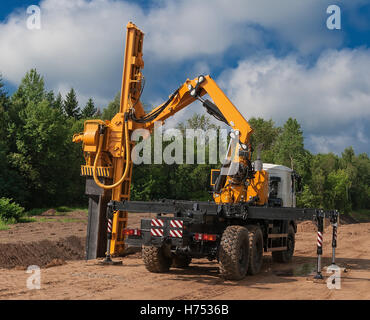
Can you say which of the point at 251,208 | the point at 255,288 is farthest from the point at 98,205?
the point at 255,288

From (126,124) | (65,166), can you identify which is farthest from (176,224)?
(65,166)

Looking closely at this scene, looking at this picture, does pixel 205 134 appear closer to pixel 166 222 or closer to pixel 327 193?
pixel 327 193

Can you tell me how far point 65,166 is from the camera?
4566 centimetres

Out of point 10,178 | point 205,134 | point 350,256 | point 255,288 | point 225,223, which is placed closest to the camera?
point 255,288

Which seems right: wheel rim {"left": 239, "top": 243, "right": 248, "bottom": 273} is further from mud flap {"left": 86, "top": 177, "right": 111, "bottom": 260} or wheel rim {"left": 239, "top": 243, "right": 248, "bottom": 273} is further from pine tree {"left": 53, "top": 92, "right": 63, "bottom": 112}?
pine tree {"left": 53, "top": 92, "right": 63, "bottom": 112}

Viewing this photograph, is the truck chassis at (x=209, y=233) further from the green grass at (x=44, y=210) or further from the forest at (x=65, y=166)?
the green grass at (x=44, y=210)

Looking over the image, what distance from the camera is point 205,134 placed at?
205 feet

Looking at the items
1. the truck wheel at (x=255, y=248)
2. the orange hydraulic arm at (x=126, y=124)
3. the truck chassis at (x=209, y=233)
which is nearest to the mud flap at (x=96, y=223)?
the orange hydraulic arm at (x=126, y=124)

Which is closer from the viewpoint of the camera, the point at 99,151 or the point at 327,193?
the point at 99,151

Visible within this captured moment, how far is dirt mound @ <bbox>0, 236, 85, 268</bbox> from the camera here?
1541 centimetres

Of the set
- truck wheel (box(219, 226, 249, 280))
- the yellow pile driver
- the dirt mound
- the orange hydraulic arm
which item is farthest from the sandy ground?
the orange hydraulic arm

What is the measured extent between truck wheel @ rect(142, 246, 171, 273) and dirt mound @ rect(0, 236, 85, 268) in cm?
428

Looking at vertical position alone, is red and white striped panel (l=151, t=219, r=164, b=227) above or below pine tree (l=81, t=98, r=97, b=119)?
below
